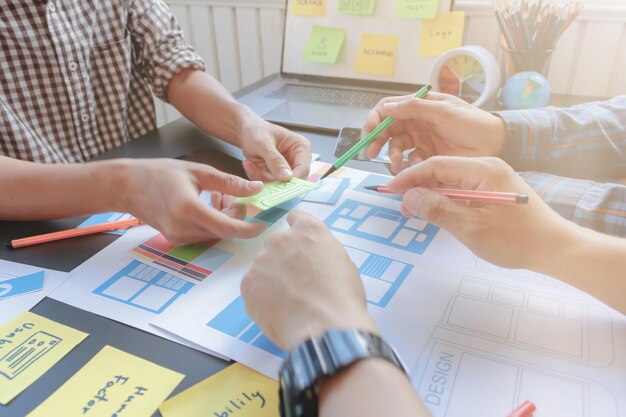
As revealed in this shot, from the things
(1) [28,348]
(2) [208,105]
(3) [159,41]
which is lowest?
(1) [28,348]

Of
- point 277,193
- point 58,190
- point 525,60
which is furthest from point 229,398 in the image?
point 525,60

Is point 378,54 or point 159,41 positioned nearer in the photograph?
point 159,41

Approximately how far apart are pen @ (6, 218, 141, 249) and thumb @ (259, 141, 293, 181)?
20 cm

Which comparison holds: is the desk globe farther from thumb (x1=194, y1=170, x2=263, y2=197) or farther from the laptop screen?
thumb (x1=194, y1=170, x2=263, y2=197)

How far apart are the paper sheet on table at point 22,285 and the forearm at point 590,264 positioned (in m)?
0.54

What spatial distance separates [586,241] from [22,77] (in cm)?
90

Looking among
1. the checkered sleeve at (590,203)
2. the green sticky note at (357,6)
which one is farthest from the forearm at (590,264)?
the green sticky note at (357,6)

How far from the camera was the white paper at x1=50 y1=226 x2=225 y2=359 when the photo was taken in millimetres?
496

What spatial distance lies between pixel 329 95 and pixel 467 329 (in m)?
0.77

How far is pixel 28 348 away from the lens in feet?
1.51

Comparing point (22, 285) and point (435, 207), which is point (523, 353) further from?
point (22, 285)

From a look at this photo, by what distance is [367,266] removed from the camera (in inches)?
22.0

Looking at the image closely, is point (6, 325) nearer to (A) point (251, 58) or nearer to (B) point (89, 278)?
(B) point (89, 278)

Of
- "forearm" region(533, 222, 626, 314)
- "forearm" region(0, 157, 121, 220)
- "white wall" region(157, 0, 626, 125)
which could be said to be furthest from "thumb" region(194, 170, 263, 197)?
"white wall" region(157, 0, 626, 125)
